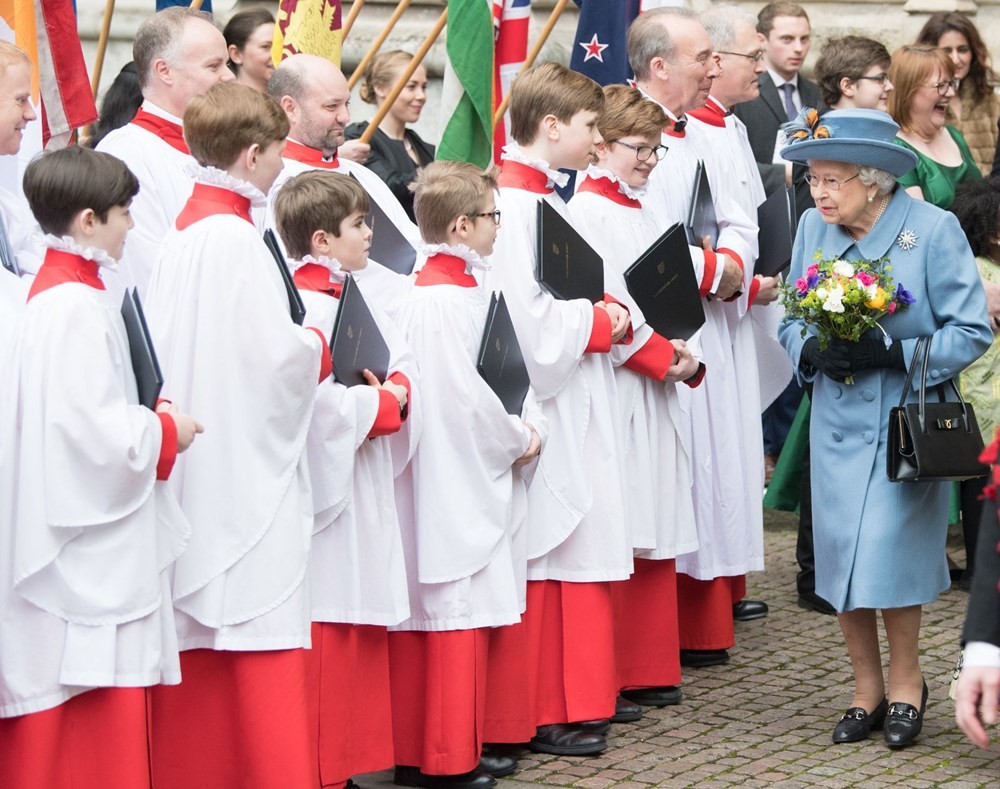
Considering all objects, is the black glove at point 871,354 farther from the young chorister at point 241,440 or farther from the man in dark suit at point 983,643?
the man in dark suit at point 983,643

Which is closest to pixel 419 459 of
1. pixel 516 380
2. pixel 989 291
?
pixel 516 380

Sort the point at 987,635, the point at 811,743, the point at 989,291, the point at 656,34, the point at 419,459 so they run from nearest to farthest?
the point at 987,635 → the point at 419,459 → the point at 811,743 → the point at 656,34 → the point at 989,291

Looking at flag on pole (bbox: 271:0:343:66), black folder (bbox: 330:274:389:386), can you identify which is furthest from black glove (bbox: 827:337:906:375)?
flag on pole (bbox: 271:0:343:66)

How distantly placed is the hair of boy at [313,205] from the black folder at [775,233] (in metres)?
2.67

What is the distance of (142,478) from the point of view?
4.42 metres

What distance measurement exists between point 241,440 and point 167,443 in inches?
13.5

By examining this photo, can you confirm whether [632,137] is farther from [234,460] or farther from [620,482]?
[234,460]

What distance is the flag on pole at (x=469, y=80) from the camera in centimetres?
834

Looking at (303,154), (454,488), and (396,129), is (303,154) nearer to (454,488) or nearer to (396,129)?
(454,488)

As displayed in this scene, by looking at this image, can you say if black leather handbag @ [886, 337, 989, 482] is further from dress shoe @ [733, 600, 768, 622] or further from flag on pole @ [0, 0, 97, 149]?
flag on pole @ [0, 0, 97, 149]

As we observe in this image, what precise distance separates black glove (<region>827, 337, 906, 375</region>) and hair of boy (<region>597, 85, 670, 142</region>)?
1.10 metres

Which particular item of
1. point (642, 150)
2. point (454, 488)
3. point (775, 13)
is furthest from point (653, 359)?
point (775, 13)

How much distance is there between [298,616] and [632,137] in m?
2.40

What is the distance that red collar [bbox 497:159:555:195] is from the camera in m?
6.04
